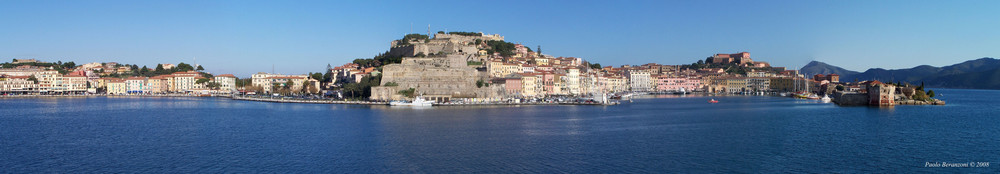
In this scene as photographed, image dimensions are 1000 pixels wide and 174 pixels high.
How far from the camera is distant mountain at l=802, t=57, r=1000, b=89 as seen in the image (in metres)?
107

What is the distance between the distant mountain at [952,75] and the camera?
106562 mm

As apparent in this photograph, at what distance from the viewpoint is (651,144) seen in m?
14.7

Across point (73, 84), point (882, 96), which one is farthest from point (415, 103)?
point (73, 84)

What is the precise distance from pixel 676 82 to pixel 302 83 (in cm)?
3588

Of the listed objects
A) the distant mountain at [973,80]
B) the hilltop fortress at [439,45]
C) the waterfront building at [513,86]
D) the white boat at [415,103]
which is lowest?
the white boat at [415,103]

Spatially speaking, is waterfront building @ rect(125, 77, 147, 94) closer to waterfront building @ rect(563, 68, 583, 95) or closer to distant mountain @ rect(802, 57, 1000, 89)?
waterfront building @ rect(563, 68, 583, 95)

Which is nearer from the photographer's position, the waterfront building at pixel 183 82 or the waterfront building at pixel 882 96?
the waterfront building at pixel 882 96

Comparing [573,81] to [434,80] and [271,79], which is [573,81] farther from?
[271,79]

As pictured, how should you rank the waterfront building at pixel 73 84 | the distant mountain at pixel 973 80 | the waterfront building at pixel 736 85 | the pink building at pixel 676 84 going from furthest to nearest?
the distant mountain at pixel 973 80
the pink building at pixel 676 84
the waterfront building at pixel 736 85
the waterfront building at pixel 73 84

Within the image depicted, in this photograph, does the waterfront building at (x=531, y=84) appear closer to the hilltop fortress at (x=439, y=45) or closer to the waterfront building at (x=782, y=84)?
the hilltop fortress at (x=439, y=45)

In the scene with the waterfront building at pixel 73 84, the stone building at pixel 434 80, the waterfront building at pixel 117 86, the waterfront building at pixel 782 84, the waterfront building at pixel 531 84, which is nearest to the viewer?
the stone building at pixel 434 80

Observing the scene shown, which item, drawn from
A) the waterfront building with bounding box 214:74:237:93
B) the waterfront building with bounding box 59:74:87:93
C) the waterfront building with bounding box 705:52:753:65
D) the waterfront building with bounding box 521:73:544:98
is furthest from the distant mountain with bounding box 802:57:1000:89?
the waterfront building with bounding box 59:74:87:93

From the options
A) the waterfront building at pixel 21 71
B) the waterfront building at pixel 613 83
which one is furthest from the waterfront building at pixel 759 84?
the waterfront building at pixel 21 71

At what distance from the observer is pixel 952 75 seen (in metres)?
118
